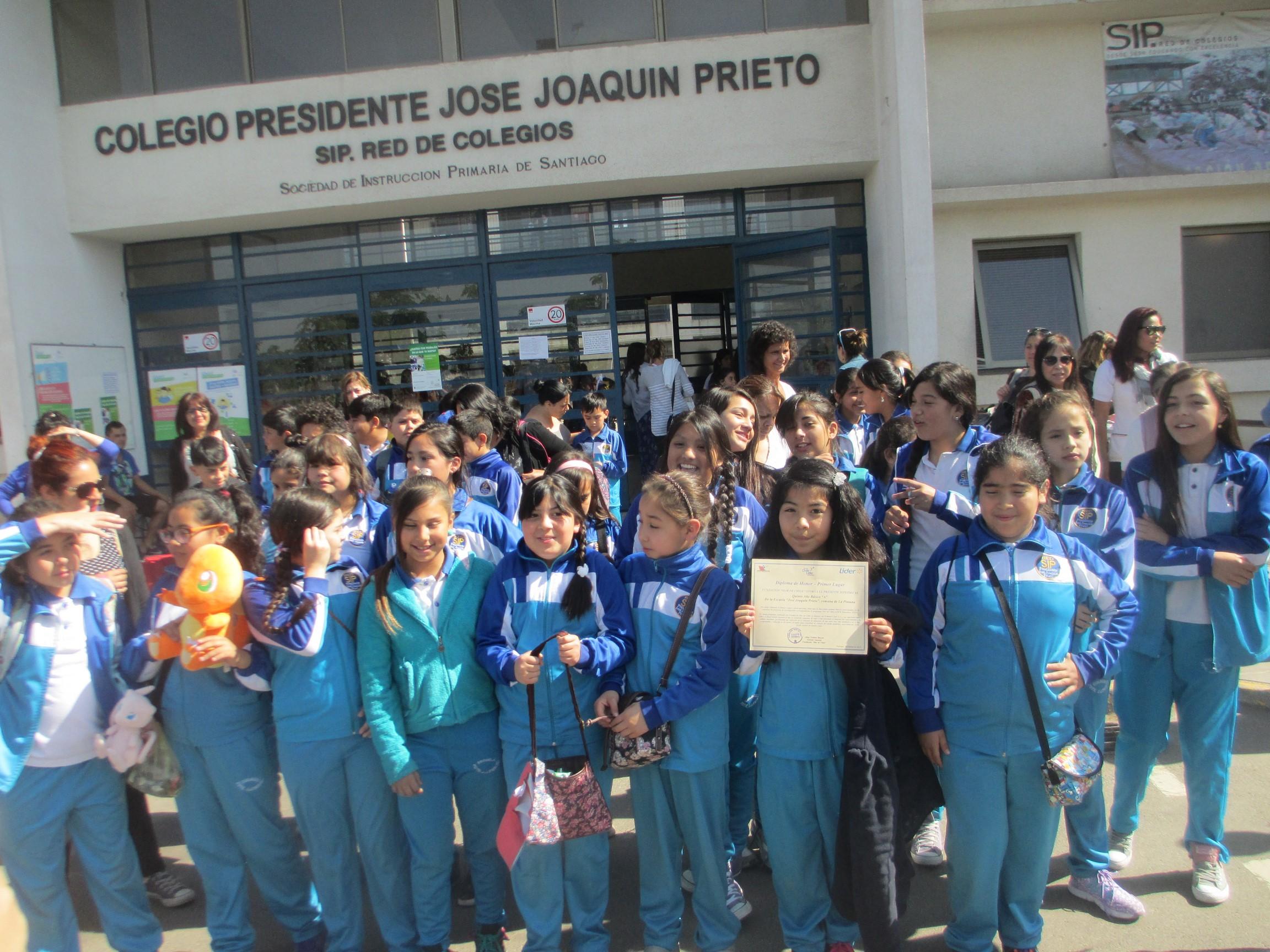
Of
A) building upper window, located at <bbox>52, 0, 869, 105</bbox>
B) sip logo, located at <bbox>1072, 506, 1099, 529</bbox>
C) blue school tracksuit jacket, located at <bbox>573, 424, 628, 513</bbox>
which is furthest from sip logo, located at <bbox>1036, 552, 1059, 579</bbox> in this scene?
building upper window, located at <bbox>52, 0, 869, 105</bbox>

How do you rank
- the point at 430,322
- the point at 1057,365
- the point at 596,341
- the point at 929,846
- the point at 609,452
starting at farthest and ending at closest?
the point at 430,322
the point at 596,341
the point at 609,452
the point at 1057,365
the point at 929,846

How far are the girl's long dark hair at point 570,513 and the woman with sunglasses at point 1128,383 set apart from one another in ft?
12.4

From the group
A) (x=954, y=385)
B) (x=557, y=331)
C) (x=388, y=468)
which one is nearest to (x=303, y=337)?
(x=557, y=331)

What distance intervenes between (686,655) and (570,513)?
596 millimetres

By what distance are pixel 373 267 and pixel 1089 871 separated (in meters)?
8.38

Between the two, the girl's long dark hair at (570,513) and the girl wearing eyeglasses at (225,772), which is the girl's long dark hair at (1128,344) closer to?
the girl's long dark hair at (570,513)

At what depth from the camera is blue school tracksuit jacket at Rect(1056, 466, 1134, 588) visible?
296 cm

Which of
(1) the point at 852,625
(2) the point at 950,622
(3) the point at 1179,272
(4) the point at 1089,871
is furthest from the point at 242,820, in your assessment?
→ (3) the point at 1179,272

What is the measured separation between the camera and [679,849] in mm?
2896

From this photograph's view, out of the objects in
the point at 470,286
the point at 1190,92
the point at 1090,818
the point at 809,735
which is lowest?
the point at 1090,818

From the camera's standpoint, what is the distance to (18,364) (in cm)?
852

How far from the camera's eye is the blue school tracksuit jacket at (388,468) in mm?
4938

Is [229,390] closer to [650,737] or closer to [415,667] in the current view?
[415,667]

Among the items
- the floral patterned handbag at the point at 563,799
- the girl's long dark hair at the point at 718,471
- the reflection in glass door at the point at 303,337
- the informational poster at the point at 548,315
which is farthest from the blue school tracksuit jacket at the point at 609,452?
the floral patterned handbag at the point at 563,799
